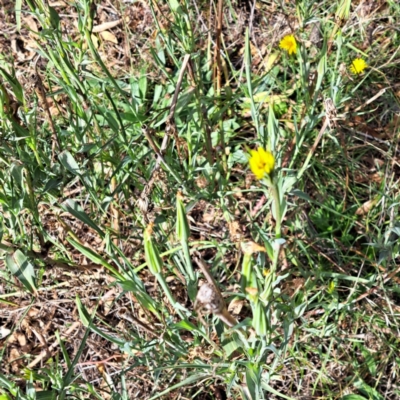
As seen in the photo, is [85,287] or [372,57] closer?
[85,287]

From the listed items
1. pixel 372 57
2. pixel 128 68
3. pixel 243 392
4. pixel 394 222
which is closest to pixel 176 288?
pixel 243 392

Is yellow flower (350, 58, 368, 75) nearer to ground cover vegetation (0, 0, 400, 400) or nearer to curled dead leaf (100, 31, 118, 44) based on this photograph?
ground cover vegetation (0, 0, 400, 400)

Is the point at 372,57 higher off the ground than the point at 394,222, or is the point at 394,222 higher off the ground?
the point at 372,57

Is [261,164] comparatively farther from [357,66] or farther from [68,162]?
[357,66]

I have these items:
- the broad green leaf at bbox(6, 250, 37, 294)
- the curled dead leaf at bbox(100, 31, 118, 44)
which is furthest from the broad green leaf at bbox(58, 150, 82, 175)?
the curled dead leaf at bbox(100, 31, 118, 44)

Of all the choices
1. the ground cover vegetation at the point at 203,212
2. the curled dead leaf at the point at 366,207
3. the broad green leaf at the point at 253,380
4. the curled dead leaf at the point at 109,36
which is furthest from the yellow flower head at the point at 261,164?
the curled dead leaf at the point at 109,36

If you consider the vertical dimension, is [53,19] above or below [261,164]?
above

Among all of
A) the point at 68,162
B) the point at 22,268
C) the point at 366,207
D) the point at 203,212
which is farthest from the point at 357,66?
the point at 22,268

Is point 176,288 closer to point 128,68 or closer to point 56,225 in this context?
point 56,225
